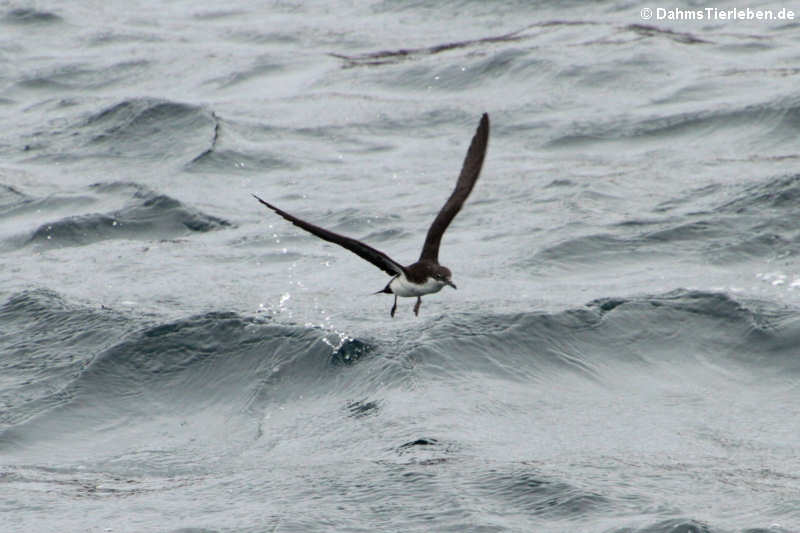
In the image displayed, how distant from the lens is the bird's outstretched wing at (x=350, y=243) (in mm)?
8031

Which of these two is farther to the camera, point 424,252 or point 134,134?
point 134,134

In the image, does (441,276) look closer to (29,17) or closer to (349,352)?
(349,352)

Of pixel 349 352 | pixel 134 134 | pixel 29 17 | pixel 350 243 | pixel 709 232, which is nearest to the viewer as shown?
pixel 350 243

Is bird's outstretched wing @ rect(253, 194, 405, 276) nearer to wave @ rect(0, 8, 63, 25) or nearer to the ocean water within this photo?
the ocean water

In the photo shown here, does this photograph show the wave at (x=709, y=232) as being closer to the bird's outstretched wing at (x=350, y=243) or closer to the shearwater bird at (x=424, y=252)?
the shearwater bird at (x=424, y=252)

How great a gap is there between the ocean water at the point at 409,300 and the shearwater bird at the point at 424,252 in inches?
37.8

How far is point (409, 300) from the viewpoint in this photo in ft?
42.6

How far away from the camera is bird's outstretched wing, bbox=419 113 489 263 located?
10.1 meters

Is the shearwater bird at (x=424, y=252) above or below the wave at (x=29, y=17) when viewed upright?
above

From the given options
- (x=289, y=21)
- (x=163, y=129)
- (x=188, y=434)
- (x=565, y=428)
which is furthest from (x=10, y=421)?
(x=289, y=21)

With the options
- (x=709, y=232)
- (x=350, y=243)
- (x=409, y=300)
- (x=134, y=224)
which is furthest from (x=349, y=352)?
(x=134, y=224)

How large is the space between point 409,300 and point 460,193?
9.33ft

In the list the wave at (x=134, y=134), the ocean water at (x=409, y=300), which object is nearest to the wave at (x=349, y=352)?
the ocean water at (x=409, y=300)

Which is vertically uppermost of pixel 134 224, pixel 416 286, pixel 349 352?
pixel 416 286
